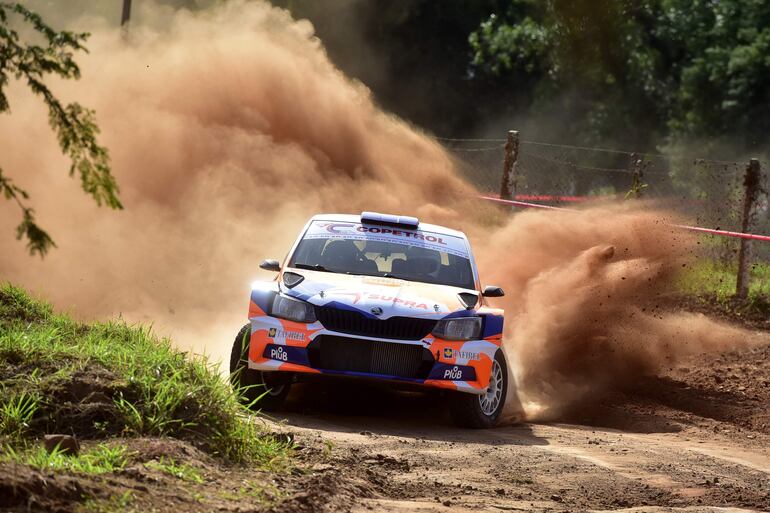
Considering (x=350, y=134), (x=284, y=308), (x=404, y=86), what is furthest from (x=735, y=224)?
(x=404, y=86)

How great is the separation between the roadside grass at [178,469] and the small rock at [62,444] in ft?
1.32

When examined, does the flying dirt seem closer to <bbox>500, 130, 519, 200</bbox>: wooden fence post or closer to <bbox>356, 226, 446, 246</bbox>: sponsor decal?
<bbox>500, 130, 519, 200</bbox>: wooden fence post

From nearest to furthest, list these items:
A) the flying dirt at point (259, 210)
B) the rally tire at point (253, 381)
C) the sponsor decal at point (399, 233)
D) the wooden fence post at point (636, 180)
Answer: the rally tire at point (253, 381) → the sponsor decal at point (399, 233) → the flying dirt at point (259, 210) → the wooden fence post at point (636, 180)

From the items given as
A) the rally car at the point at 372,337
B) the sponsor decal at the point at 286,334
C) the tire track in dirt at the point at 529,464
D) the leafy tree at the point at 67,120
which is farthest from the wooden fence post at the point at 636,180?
the leafy tree at the point at 67,120

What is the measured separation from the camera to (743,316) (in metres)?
18.2

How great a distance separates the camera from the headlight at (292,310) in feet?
35.6

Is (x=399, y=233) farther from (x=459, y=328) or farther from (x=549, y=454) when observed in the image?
(x=549, y=454)

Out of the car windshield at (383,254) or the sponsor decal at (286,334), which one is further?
the car windshield at (383,254)

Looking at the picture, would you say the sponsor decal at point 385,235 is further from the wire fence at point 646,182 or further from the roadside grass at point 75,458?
the wire fence at point 646,182

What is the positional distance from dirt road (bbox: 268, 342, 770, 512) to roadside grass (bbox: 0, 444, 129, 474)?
0.94 meters

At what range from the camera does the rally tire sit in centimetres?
1096

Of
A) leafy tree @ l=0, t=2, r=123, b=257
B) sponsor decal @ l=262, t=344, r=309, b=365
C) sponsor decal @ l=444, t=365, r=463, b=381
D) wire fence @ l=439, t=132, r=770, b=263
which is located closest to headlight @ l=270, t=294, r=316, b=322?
sponsor decal @ l=262, t=344, r=309, b=365

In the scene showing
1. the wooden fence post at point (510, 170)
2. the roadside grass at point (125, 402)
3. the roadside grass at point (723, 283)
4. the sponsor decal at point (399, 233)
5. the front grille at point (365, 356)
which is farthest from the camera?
the wooden fence post at point (510, 170)

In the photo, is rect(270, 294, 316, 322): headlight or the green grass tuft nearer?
rect(270, 294, 316, 322): headlight
